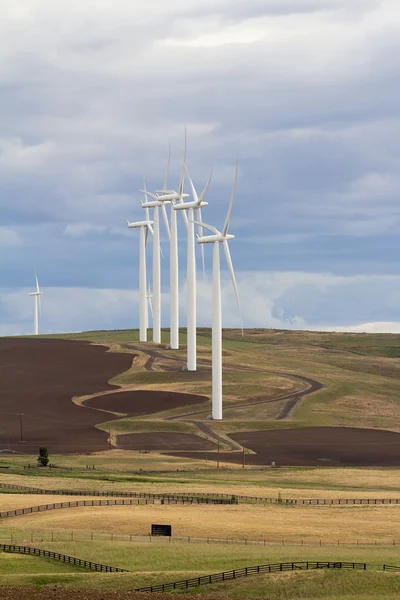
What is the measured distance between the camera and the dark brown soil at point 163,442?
6673 inches

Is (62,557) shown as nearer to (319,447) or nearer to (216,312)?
(319,447)

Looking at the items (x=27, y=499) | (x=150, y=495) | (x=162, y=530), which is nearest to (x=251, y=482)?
(x=150, y=495)

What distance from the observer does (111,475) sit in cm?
13775

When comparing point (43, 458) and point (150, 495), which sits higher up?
point (43, 458)

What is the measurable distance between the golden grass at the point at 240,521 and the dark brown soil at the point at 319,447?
5164 centimetres

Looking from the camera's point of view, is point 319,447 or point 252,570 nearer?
point 252,570

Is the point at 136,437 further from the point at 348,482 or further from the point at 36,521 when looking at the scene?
the point at 36,521

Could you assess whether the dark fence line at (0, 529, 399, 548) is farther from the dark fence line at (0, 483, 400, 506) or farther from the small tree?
the small tree

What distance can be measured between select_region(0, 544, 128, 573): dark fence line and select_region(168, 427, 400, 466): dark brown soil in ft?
250

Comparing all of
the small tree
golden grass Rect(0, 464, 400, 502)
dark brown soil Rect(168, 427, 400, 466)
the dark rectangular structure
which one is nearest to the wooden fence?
the dark rectangular structure

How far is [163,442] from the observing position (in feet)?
571

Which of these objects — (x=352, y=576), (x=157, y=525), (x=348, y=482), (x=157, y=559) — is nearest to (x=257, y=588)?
(x=352, y=576)

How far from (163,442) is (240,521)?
79586mm

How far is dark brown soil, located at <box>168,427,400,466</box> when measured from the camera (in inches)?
6201
